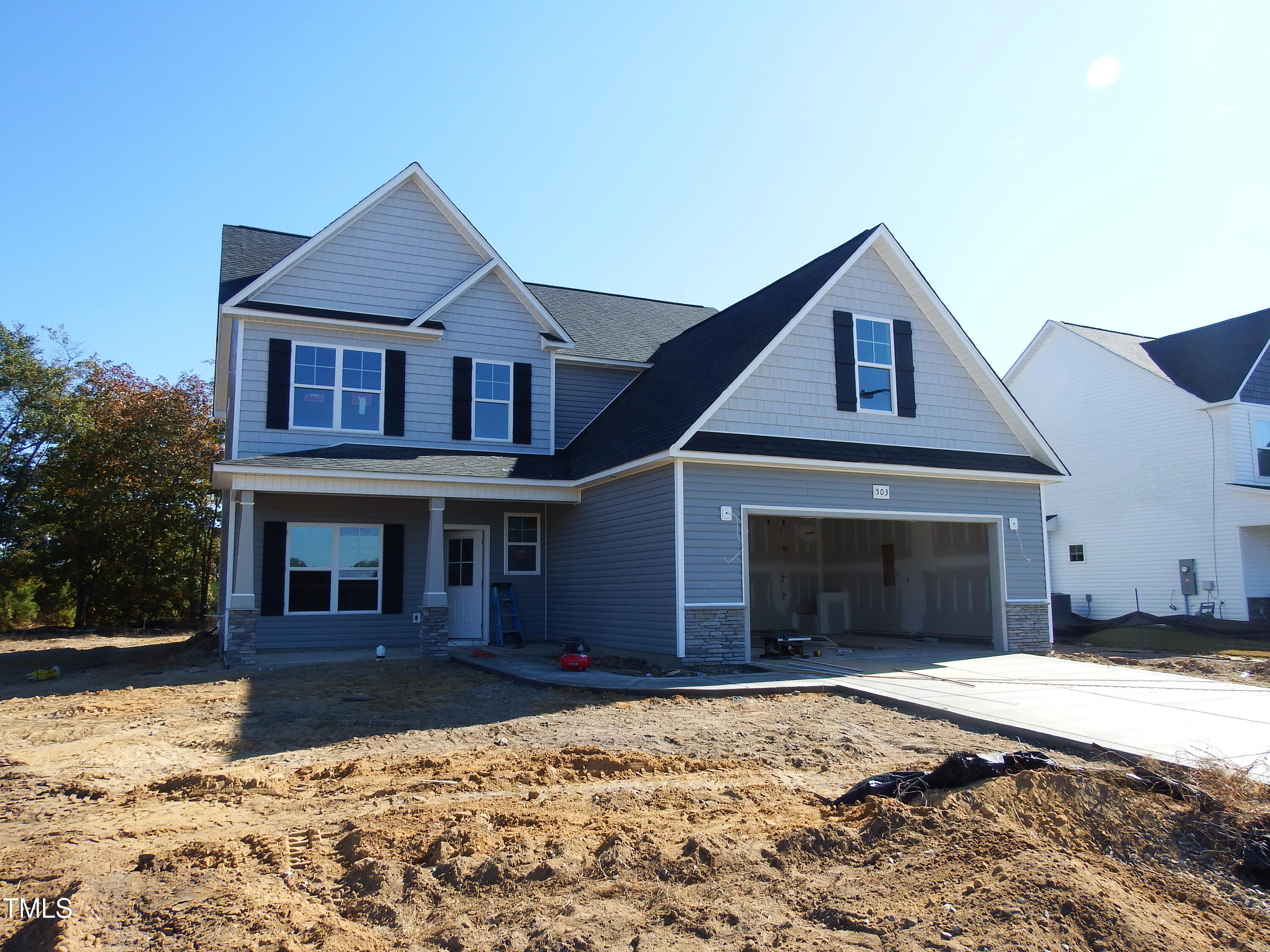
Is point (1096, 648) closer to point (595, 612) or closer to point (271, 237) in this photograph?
point (595, 612)

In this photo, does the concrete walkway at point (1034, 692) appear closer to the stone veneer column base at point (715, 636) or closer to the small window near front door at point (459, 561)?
the stone veneer column base at point (715, 636)

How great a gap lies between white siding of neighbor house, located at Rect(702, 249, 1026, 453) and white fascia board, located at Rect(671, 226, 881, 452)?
94mm

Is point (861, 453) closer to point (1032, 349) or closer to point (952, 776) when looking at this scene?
point (952, 776)

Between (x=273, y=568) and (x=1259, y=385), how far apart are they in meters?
24.1

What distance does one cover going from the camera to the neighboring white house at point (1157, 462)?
2253 centimetres

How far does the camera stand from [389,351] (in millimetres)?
16453

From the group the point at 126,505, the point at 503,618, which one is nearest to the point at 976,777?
the point at 503,618

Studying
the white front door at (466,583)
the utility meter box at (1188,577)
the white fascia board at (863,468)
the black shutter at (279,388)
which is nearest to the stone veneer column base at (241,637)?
the black shutter at (279,388)

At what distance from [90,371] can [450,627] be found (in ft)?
59.8

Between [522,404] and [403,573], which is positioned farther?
[522,404]

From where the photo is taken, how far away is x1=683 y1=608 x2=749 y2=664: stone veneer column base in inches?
502

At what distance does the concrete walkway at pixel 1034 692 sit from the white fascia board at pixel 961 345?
3.88m

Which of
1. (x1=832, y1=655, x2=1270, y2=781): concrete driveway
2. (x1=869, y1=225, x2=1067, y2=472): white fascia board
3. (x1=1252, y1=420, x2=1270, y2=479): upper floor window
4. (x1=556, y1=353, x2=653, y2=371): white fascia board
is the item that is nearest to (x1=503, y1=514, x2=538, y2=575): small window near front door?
(x1=556, y1=353, x2=653, y2=371): white fascia board

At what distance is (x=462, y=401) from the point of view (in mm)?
17000
